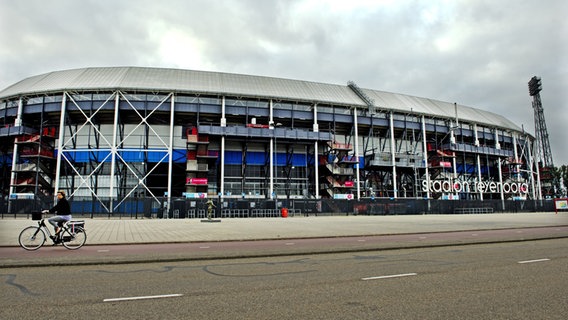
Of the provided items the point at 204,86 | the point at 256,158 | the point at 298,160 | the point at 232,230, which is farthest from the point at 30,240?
the point at 298,160

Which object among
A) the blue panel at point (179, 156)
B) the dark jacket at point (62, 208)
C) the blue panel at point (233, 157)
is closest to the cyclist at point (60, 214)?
the dark jacket at point (62, 208)

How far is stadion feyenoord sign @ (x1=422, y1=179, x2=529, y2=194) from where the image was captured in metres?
66.7

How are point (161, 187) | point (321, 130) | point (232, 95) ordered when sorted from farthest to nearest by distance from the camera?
point (321, 130), point (232, 95), point (161, 187)

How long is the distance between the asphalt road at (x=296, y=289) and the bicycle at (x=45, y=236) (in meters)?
3.99

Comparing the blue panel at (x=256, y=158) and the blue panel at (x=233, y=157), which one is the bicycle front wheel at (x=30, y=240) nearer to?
the blue panel at (x=233, y=157)

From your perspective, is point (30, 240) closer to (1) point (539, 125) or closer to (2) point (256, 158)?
(2) point (256, 158)

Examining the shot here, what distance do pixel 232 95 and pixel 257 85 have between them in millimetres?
6661

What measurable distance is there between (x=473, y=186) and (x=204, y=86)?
184 feet

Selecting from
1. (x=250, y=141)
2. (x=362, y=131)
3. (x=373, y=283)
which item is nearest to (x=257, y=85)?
(x=250, y=141)

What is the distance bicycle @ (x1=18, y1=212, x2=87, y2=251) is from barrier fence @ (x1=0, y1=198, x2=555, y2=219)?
22.4 metres

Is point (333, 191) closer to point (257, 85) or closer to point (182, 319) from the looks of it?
point (257, 85)

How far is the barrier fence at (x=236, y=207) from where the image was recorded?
3466cm

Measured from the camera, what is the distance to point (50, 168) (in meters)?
56.0

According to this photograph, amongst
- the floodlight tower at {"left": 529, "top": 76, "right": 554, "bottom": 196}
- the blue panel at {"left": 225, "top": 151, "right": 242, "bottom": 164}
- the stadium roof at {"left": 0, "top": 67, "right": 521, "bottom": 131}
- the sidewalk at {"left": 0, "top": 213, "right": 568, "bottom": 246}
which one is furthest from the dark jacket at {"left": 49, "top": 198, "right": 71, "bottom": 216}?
the floodlight tower at {"left": 529, "top": 76, "right": 554, "bottom": 196}
